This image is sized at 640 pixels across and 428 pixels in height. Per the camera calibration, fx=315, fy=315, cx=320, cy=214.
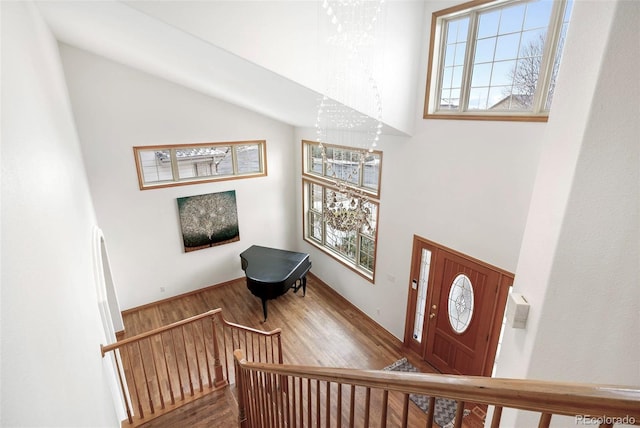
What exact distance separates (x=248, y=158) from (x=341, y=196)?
8.58 feet

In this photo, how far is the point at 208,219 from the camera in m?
6.52

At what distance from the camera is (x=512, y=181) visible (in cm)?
329

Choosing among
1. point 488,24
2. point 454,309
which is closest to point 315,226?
point 454,309

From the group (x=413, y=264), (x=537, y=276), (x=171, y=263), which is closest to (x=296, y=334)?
(x=413, y=264)

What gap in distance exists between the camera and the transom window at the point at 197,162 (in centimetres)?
581

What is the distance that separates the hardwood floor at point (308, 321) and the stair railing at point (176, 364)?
47 centimetres

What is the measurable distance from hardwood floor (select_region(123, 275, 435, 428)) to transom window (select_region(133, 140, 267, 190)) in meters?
2.45

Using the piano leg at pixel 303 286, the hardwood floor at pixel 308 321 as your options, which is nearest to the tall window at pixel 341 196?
the piano leg at pixel 303 286

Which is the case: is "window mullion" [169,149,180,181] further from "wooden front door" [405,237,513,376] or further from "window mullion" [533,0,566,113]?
"window mullion" [533,0,566,113]

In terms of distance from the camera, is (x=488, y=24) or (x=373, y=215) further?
(x=373, y=215)

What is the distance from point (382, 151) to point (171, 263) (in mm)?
4682

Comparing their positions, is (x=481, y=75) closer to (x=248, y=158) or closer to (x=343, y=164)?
(x=343, y=164)

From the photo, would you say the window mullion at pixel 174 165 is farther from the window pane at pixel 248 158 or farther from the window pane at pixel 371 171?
the window pane at pixel 371 171

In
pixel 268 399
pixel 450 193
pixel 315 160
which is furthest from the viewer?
pixel 315 160
